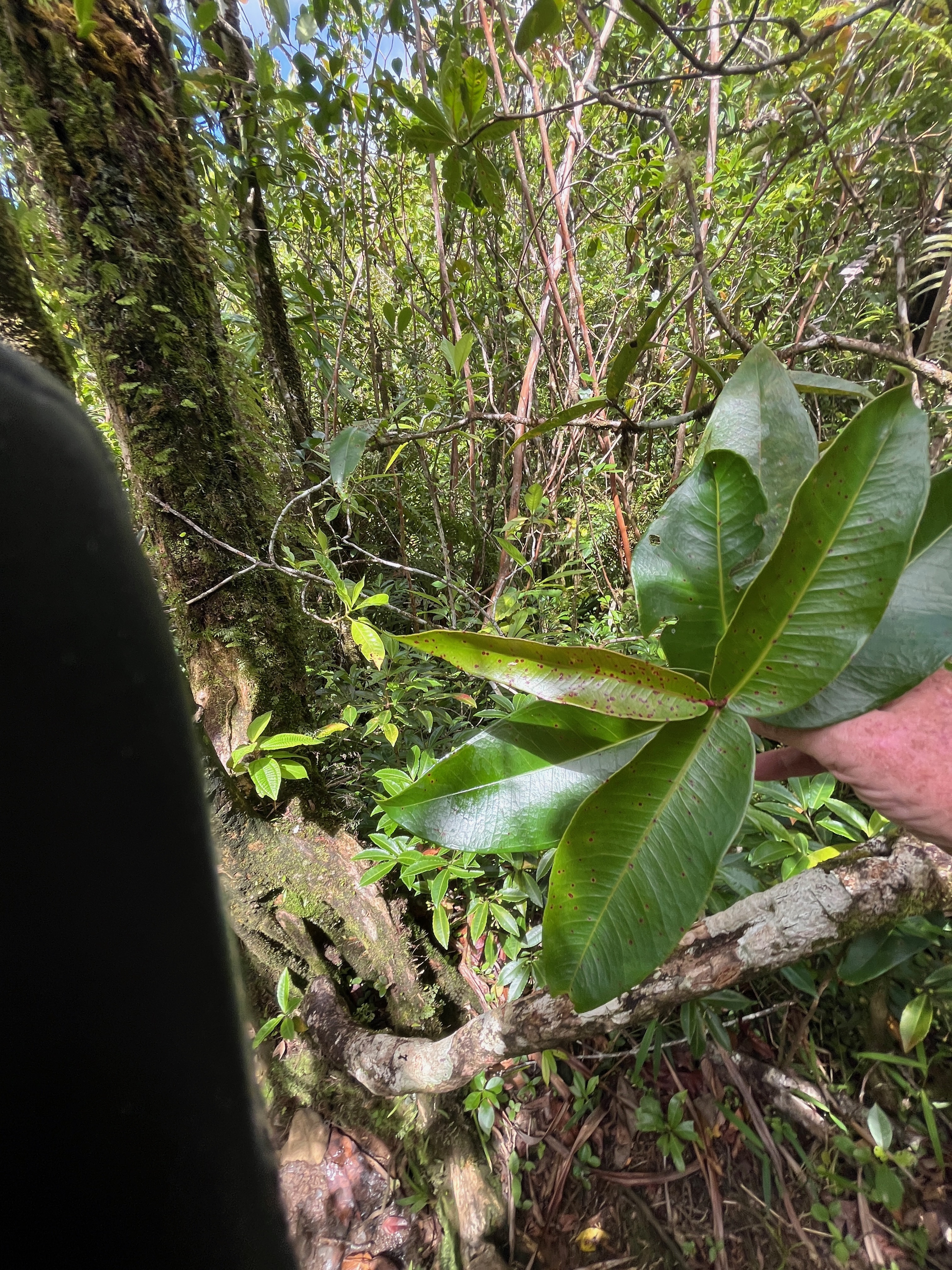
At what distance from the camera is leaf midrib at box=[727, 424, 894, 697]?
0.30m

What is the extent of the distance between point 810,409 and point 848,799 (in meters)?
1.21

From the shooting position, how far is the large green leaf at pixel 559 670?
0.99 ft

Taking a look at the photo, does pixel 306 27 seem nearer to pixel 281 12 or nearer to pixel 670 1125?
pixel 281 12

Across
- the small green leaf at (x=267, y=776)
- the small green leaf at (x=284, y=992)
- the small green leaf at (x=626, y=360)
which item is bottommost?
the small green leaf at (x=284, y=992)

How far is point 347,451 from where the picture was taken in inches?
30.8

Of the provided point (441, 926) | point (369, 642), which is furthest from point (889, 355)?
point (441, 926)

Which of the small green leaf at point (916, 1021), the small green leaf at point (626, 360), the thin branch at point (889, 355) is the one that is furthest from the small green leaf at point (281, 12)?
the small green leaf at point (916, 1021)

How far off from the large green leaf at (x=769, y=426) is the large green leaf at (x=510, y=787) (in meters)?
0.20

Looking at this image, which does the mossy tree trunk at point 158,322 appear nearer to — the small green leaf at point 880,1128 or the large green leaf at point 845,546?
the large green leaf at point 845,546

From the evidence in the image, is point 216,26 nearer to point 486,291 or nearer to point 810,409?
point 486,291

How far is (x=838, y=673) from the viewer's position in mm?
307

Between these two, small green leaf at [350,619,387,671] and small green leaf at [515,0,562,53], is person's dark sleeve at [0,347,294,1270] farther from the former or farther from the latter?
small green leaf at [515,0,562,53]

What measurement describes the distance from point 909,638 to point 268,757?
2.50 feet

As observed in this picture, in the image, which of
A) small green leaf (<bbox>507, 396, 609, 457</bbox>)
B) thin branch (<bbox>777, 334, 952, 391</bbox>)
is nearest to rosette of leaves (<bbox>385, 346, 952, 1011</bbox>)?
small green leaf (<bbox>507, 396, 609, 457</bbox>)
